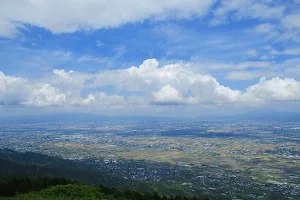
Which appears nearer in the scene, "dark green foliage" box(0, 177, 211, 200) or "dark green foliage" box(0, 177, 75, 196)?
"dark green foliage" box(0, 177, 211, 200)

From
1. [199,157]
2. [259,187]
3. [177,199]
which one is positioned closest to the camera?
[177,199]

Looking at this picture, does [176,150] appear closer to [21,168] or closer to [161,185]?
[161,185]

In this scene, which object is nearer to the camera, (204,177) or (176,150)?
(204,177)

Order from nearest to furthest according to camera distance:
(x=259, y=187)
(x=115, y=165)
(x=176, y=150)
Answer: (x=259, y=187) → (x=115, y=165) → (x=176, y=150)

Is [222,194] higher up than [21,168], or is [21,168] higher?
[21,168]

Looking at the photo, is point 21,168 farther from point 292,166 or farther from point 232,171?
point 292,166

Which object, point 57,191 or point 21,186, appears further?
point 21,186

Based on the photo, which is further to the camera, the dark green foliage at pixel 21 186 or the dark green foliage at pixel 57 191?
the dark green foliage at pixel 21 186

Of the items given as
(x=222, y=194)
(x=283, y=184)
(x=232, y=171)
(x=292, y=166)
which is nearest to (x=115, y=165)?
(x=232, y=171)

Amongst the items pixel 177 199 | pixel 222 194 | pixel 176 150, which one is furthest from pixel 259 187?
pixel 176 150

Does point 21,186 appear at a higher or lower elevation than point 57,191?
lower
